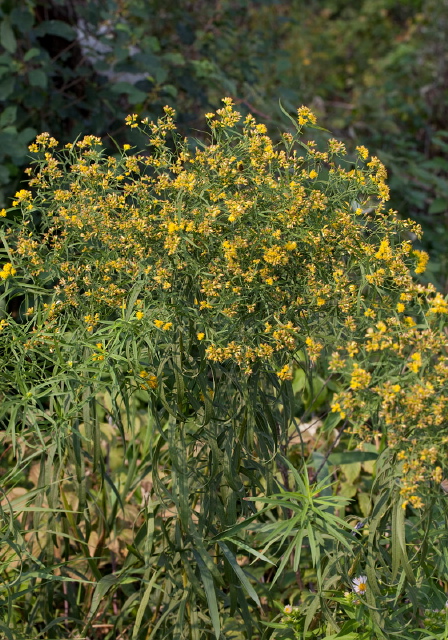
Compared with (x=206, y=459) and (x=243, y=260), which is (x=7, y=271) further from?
(x=206, y=459)

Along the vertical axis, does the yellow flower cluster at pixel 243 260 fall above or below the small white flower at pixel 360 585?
above

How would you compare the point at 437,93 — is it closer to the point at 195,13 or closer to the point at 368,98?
the point at 368,98

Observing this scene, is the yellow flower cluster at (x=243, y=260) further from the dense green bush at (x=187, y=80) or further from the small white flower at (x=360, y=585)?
the dense green bush at (x=187, y=80)

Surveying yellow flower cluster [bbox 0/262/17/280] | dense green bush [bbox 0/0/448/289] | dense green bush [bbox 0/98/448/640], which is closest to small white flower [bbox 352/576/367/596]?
dense green bush [bbox 0/98/448/640]

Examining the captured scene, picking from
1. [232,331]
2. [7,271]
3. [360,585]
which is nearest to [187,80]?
[7,271]

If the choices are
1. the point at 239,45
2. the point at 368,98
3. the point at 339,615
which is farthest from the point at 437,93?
the point at 339,615

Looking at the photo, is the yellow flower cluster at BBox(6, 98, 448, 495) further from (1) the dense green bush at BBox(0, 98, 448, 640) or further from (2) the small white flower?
(2) the small white flower

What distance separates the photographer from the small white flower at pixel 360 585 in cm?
165

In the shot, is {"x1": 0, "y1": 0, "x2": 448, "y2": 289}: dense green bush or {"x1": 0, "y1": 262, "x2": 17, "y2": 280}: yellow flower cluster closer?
{"x1": 0, "y1": 262, "x2": 17, "y2": 280}: yellow flower cluster

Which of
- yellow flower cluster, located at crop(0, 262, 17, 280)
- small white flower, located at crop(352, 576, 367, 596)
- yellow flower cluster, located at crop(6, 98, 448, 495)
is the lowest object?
small white flower, located at crop(352, 576, 367, 596)

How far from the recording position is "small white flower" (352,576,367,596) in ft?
5.41

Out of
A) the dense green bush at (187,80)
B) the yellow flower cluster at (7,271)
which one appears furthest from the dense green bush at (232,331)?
the dense green bush at (187,80)

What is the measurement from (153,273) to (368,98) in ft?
18.4

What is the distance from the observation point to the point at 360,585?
1.66 m
